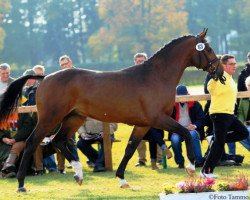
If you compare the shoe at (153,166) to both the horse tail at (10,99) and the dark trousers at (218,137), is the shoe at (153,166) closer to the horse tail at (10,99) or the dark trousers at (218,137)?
the dark trousers at (218,137)

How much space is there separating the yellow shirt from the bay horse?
63 centimetres

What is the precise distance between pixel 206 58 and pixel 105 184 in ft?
7.70

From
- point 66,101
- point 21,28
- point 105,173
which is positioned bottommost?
point 105,173

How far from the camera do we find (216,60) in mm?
11344

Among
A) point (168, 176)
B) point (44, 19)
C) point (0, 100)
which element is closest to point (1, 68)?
point (0, 100)

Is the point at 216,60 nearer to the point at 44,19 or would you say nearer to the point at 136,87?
the point at 136,87

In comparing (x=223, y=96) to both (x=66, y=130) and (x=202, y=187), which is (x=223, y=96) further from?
(x=202, y=187)

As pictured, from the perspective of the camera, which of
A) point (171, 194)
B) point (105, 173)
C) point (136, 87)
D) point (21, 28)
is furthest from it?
point (21, 28)

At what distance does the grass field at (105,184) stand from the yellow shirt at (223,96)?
992 mm

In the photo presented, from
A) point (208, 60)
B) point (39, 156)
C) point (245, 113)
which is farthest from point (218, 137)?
point (39, 156)

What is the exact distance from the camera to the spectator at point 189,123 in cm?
1338

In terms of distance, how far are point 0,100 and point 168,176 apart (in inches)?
113

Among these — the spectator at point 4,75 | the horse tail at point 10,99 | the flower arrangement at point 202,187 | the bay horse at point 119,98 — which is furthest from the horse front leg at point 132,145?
the spectator at point 4,75

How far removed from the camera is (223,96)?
37.8ft
